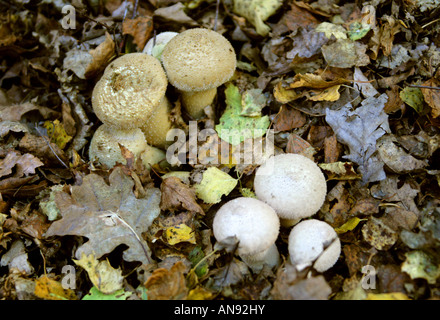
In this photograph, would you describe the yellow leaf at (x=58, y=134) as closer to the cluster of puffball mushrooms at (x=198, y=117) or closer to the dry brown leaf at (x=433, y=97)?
the cluster of puffball mushrooms at (x=198, y=117)

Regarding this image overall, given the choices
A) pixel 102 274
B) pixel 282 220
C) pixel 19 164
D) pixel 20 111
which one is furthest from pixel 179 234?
pixel 20 111

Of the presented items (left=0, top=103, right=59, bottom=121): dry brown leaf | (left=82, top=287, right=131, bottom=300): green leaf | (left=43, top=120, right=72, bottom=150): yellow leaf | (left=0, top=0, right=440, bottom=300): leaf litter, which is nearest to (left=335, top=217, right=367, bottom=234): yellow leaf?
(left=0, top=0, right=440, bottom=300): leaf litter

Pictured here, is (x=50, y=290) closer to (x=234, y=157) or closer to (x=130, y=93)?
(x=130, y=93)

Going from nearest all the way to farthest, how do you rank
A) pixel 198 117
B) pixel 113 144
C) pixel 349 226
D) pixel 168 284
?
pixel 168 284, pixel 349 226, pixel 113 144, pixel 198 117

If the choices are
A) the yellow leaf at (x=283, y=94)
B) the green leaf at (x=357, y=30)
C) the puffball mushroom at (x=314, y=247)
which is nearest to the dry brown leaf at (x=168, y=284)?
the puffball mushroom at (x=314, y=247)

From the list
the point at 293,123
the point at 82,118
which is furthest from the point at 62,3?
the point at 293,123

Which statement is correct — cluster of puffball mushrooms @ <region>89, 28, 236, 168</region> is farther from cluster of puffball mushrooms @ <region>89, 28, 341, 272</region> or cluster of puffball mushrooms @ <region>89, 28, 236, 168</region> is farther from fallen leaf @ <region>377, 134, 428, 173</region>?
fallen leaf @ <region>377, 134, 428, 173</region>
